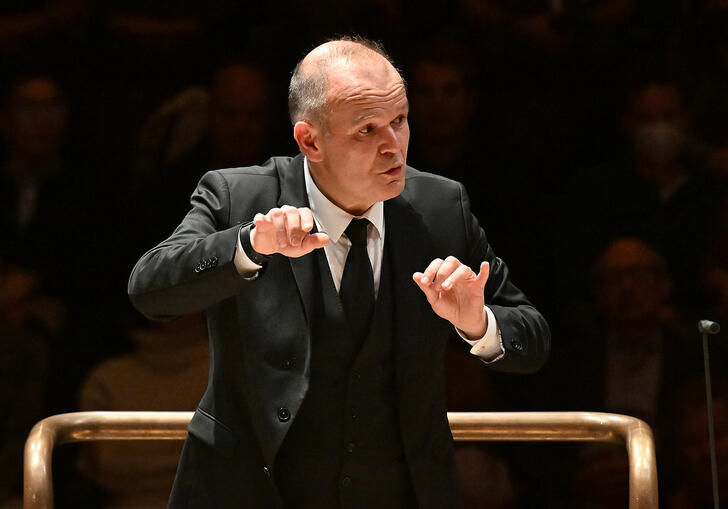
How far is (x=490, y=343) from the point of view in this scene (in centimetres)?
202

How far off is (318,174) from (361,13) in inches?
88.7

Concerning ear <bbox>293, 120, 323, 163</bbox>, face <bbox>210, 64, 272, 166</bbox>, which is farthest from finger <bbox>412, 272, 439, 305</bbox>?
face <bbox>210, 64, 272, 166</bbox>

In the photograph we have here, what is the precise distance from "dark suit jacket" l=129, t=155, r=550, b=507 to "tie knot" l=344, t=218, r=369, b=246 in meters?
0.06

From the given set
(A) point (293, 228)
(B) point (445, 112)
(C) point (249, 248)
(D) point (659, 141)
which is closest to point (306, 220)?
(A) point (293, 228)

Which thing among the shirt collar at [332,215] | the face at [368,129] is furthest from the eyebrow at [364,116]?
the shirt collar at [332,215]

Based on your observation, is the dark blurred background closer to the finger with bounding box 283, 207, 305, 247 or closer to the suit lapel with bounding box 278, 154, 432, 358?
the suit lapel with bounding box 278, 154, 432, 358

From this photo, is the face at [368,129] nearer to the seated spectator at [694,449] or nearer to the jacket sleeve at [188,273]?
the jacket sleeve at [188,273]

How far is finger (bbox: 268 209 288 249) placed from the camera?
178 cm

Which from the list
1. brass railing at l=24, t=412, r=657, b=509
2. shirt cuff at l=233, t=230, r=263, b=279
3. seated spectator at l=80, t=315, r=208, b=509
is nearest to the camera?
shirt cuff at l=233, t=230, r=263, b=279

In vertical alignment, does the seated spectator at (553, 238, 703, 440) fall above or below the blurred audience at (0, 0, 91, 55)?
below

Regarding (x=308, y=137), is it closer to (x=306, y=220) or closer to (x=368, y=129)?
(x=368, y=129)

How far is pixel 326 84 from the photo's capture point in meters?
2.03

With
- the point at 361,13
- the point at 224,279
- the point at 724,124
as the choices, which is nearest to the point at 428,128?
the point at 361,13

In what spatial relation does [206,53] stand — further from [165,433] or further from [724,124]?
[165,433]
